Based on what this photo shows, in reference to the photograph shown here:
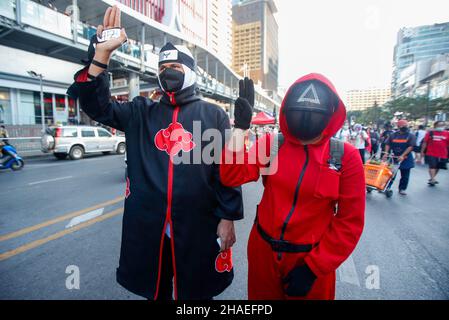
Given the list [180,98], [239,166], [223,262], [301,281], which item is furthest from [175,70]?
[301,281]

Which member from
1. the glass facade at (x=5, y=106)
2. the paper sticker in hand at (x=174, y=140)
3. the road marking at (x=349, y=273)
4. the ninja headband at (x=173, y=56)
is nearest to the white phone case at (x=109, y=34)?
the ninja headband at (x=173, y=56)

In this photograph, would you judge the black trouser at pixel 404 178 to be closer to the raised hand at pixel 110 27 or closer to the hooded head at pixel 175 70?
the hooded head at pixel 175 70

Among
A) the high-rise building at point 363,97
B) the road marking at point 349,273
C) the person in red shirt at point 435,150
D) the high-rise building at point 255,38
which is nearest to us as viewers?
the road marking at point 349,273

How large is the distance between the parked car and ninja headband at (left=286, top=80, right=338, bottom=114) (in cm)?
1191

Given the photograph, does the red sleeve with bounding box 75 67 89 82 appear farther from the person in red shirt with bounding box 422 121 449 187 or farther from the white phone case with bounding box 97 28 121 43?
the person in red shirt with bounding box 422 121 449 187

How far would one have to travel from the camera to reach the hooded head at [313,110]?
1.33 meters

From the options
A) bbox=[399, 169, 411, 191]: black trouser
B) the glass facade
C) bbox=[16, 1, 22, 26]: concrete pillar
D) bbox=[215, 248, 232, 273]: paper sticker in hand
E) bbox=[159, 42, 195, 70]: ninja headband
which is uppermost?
bbox=[16, 1, 22, 26]: concrete pillar

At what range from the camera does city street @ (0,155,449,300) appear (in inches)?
91.2

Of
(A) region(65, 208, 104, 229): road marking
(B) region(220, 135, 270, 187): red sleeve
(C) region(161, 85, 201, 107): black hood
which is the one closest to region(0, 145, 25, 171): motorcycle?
(A) region(65, 208, 104, 229): road marking

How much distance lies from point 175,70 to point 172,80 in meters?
0.08

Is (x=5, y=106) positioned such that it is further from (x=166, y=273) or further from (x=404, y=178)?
(x=404, y=178)

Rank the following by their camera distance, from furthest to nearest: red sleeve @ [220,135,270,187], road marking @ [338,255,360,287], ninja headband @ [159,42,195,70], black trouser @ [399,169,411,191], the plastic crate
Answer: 1. black trouser @ [399,169,411,191]
2. the plastic crate
3. road marking @ [338,255,360,287]
4. ninja headband @ [159,42,195,70]
5. red sleeve @ [220,135,270,187]

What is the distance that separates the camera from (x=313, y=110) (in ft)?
4.34
